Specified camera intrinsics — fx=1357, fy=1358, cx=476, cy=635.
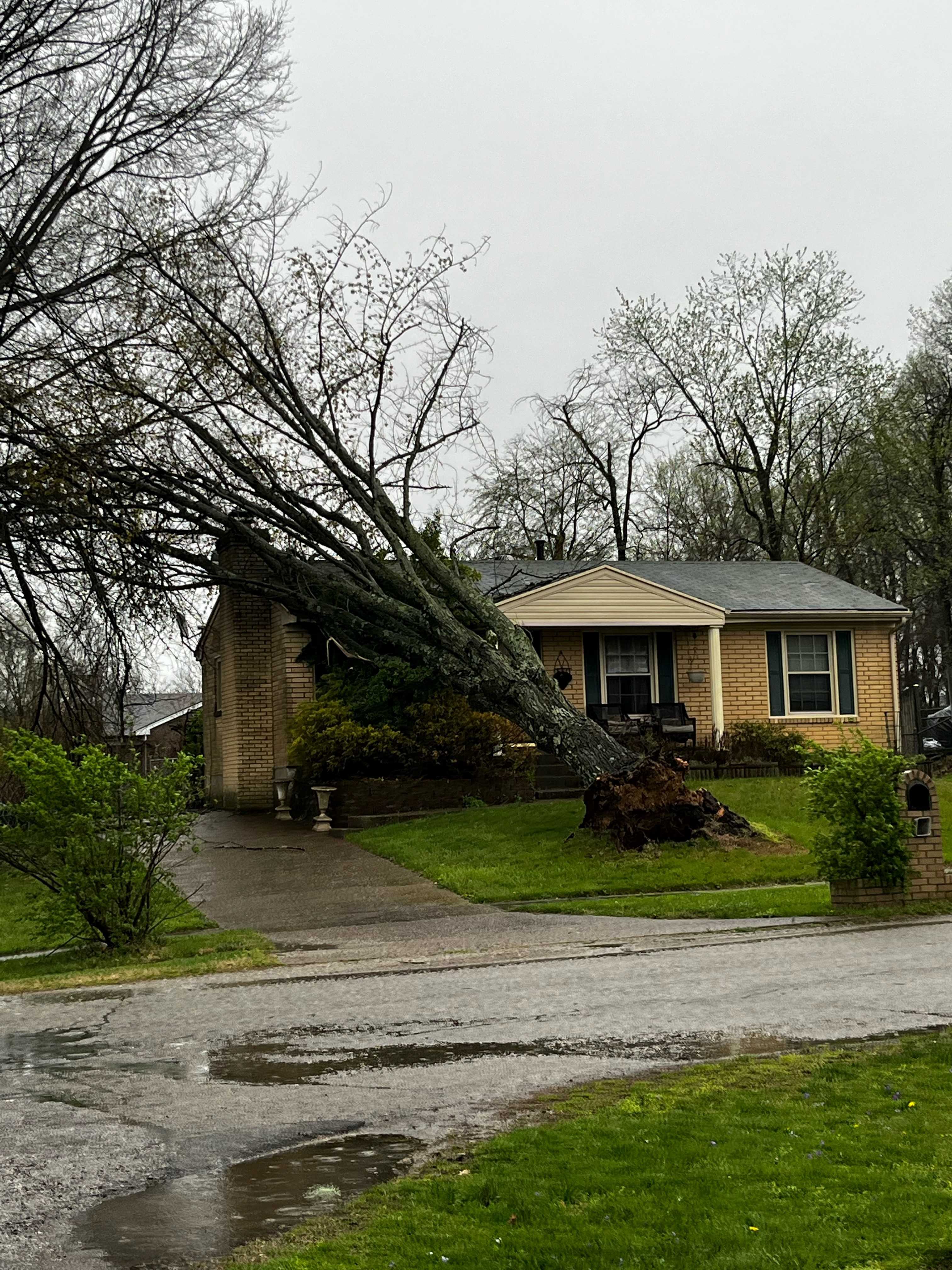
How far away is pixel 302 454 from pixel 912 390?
86.1 ft

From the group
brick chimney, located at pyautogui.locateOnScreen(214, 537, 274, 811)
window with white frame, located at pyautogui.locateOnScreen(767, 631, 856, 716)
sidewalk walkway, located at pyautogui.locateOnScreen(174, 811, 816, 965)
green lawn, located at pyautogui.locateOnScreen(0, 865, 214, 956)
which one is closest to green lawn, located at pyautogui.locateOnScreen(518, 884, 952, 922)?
sidewalk walkway, located at pyautogui.locateOnScreen(174, 811, 816, 965)

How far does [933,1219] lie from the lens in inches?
177

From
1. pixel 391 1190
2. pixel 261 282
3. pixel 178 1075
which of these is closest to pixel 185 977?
pixel 178 1075

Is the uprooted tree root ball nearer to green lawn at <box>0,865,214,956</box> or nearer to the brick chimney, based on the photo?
green lawn at <box>0,865,214,956</box>

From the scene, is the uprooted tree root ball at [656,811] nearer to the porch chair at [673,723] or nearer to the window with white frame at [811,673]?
the porch chair at [673,723]

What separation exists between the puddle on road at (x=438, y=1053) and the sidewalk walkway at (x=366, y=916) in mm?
4014

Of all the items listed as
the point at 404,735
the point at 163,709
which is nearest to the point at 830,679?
the point at 404,735

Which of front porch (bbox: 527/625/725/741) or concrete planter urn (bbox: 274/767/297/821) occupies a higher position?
front porch (bbox: 527/625/725/741)

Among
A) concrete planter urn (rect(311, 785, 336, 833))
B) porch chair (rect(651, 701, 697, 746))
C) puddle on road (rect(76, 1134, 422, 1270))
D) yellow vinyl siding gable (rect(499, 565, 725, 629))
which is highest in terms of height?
yellow vinyl siding gable (rect(499, 565, 725, 629))

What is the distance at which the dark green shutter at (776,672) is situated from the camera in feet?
99.2

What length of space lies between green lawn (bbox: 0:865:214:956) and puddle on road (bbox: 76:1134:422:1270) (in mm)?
7820

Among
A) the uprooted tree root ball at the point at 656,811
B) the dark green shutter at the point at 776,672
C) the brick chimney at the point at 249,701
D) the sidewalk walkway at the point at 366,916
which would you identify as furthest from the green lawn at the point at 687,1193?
the brick chimney at the point at 249,701

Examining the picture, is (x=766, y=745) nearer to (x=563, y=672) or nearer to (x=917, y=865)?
(x=563, y=672)

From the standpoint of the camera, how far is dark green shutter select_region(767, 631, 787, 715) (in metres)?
30.2
